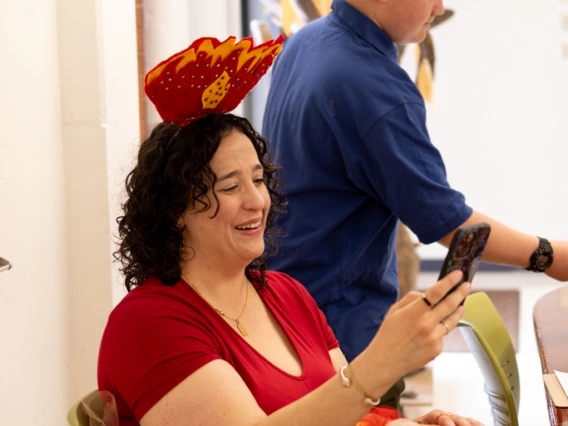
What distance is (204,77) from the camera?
1517 mm

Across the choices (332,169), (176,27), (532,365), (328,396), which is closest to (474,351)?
(332,169)

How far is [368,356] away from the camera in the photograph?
123 centimetres

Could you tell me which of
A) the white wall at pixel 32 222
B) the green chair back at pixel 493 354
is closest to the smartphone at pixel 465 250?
the green chair back at pixel 493 354

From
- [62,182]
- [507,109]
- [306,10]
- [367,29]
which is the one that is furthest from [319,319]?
[507,109]

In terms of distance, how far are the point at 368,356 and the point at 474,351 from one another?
35.7 inches

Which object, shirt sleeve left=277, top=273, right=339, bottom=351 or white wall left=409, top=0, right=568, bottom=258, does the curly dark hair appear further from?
white wall left=409, top=0, right=568, bottom=258

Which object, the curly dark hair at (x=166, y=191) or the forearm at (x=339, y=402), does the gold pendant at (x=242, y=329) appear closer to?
the curly dark hair at (x=166, y=191)

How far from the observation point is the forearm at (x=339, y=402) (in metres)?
1.23

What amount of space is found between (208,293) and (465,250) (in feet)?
1.78

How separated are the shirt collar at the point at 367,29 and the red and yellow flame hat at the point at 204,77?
425 millimetres

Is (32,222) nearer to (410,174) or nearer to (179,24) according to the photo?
(410,174)

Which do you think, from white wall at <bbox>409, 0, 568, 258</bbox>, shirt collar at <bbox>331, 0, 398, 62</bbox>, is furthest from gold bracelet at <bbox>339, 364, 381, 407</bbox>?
white wall at <bbox>409, 0, 568, 258</bbox>

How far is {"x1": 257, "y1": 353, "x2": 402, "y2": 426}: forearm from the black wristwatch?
851mm

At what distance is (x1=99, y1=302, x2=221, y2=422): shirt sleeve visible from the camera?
1.35 m
